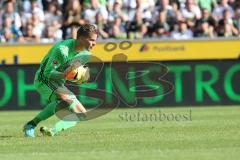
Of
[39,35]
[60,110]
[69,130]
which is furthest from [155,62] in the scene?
[60,110]

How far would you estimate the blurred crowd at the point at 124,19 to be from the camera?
2122cm

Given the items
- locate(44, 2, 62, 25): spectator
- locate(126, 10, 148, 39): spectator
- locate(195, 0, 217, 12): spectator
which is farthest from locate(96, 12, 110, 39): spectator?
locate(195, 0, 217, 12): spectator

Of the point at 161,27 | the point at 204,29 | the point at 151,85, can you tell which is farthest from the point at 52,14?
the point at 204,29

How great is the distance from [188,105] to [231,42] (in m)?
2.38

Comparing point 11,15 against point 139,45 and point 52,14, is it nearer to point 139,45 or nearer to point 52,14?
point 52,14

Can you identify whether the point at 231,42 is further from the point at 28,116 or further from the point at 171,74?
the point at 28,116

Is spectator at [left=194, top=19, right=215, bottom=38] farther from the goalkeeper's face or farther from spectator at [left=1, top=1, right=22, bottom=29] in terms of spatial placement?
the goalkeeper's face

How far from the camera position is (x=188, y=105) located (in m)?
19.5

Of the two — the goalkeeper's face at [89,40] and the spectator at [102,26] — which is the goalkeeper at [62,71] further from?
the spectator at [102,26]

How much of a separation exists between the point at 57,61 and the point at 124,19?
9.79 meters

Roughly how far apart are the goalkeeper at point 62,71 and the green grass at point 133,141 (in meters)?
0.44

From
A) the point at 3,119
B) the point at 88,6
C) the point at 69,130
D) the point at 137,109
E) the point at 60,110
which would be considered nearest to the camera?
the point at 60,110

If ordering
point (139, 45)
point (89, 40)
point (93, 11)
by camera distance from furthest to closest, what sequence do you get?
point (93, 11) → point (139, 45) → point (89, 40)

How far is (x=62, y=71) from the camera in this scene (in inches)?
478
